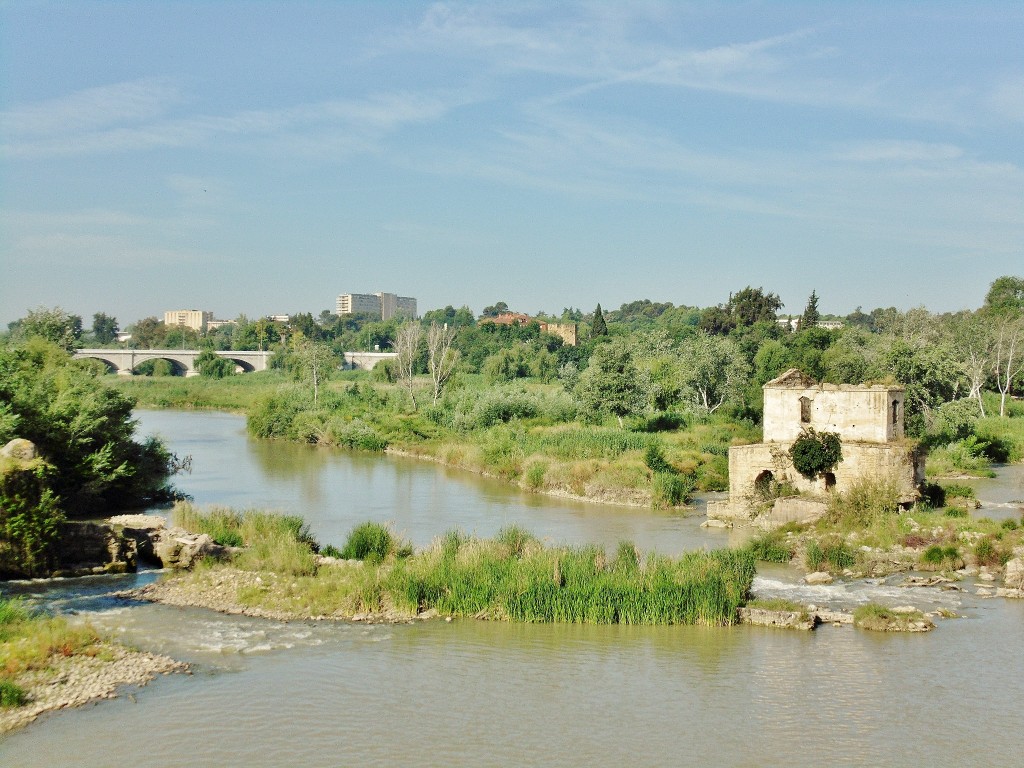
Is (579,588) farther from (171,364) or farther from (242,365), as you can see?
(171,364)

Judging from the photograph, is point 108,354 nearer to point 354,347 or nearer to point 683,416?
point 354,347

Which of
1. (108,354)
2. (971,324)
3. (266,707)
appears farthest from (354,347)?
(266,707)

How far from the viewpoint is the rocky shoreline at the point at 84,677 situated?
41.2 feet

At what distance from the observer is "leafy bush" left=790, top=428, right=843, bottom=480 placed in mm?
23984

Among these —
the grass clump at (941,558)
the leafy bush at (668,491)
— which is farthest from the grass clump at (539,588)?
the leafy bush at (668,491)

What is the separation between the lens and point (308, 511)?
26875 millimetres

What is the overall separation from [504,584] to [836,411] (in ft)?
38.7

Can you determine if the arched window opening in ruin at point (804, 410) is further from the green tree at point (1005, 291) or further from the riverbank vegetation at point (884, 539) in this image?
the green tree at point (1005, 291)

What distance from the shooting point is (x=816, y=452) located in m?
24.1

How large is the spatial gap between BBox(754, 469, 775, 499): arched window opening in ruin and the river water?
20.0ft

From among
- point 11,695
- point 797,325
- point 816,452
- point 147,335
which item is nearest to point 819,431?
point 816,452

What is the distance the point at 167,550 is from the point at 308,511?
750 cm

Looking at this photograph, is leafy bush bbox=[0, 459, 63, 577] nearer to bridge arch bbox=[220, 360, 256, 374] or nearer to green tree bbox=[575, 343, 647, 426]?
green tree bbox=[575, 343, 647, 426]

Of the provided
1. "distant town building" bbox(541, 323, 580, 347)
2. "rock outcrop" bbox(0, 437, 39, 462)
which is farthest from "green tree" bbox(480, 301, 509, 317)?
"rock outcrop" bbox(0, 437, 39, 462)
